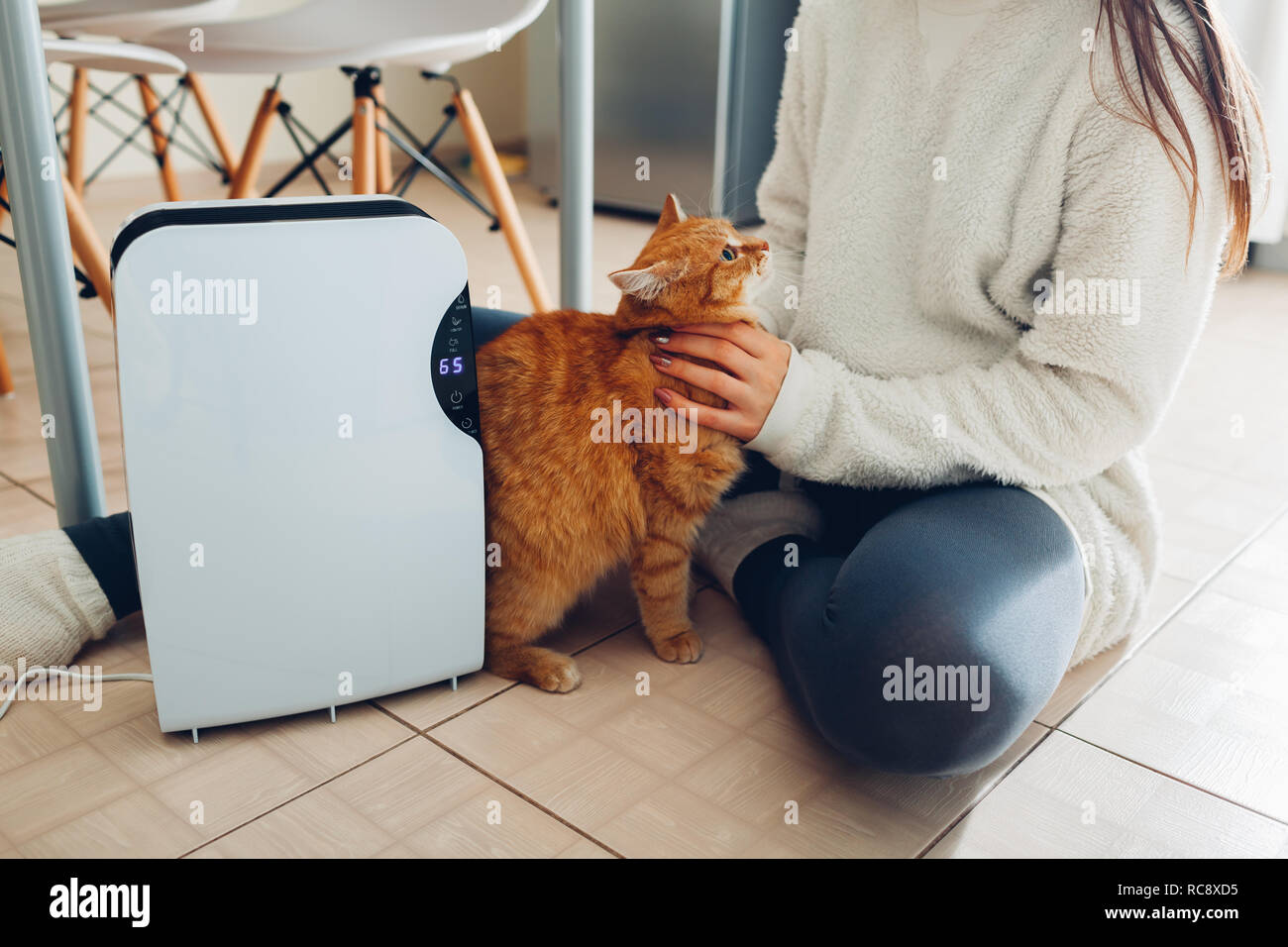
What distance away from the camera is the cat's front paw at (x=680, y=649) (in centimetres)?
106

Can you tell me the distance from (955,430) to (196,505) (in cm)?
63

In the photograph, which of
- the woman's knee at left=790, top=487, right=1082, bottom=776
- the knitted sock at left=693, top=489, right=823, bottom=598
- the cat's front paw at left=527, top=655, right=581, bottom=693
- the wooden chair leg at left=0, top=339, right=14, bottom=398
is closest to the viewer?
the woman's knee at left=790, top=487, right=1082, bottom=776

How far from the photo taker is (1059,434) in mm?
905

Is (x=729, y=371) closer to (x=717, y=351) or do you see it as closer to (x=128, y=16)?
(x=717, y=351)

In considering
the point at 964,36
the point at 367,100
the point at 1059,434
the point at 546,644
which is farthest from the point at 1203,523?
the point at 367,100

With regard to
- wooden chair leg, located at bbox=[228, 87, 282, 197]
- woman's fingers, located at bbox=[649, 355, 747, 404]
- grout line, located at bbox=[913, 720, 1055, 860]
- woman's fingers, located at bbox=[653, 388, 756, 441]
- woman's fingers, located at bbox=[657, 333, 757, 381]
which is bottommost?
grout line, located at bbox=[913, 720, 1055, 860]

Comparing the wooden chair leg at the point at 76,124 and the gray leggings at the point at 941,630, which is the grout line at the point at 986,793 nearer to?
the gray leggings at the point at 941,630

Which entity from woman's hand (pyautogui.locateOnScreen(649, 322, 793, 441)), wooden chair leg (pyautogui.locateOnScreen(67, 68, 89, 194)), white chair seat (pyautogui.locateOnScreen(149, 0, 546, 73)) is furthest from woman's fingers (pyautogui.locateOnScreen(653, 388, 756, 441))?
wooden chair leg (pyautogui.locateOnScreen(67, 68, 89, 194))

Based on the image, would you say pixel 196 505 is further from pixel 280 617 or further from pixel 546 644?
pixel 546 644

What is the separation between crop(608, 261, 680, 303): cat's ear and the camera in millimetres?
896

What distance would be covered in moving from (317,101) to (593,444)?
2714 mm

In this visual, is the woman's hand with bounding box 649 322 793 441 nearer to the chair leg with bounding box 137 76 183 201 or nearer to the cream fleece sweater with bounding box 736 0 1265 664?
the cream fleece sweater with bounding box 736 0 1265 664

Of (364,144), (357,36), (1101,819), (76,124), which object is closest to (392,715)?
(1101,819)

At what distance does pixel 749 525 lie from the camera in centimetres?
114
